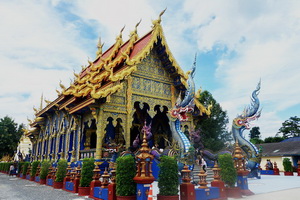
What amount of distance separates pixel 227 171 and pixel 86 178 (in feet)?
14.8

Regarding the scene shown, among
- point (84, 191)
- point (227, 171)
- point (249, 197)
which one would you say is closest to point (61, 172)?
point (84, 191)

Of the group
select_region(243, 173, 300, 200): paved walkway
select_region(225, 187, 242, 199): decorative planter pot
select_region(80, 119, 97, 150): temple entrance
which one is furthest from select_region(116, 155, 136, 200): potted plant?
select_region(80, 119, 97, 150): temple entrance

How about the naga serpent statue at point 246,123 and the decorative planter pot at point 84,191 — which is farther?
the naga serpent statue at point 246,123

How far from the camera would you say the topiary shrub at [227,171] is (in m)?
7.39

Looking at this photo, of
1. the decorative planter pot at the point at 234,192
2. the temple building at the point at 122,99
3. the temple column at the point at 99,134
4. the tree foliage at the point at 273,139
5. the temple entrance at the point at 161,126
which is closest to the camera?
the decorative planter pot at the point at 234,192

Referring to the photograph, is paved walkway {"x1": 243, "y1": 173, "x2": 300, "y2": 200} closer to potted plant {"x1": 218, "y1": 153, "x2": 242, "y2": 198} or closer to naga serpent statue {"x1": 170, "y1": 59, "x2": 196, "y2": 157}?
potted plant {"x1": 218, "y1": 153, "x2": 242, "y2": 198}

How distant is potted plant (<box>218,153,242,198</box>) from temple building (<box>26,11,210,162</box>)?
10.5ft

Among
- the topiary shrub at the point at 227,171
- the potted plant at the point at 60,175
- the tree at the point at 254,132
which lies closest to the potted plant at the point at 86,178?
the potted plant at the point at 60,175

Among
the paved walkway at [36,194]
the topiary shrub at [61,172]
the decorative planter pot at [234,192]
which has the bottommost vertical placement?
the paved walkway at [36,194]

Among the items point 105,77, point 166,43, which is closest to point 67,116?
point 105,77

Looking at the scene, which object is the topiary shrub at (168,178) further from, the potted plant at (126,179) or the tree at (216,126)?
the tree at (216,126)

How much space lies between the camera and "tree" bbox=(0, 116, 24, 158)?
28.4m

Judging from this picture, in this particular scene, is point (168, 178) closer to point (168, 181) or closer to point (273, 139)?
point (168, 181)

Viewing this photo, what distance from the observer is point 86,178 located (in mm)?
8180
